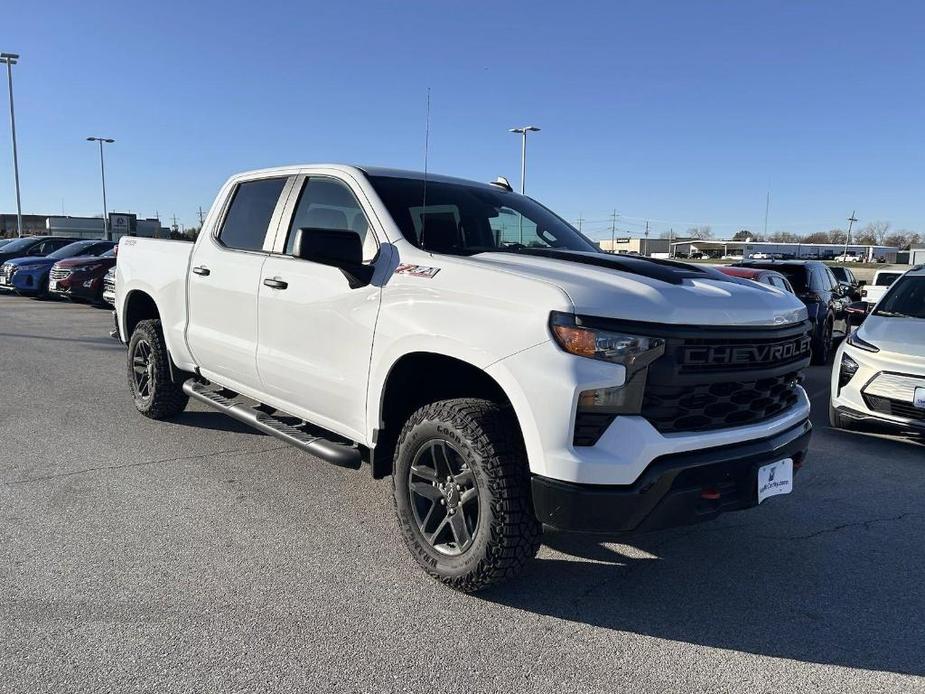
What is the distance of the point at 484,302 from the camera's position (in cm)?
308

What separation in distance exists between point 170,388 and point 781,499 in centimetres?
461

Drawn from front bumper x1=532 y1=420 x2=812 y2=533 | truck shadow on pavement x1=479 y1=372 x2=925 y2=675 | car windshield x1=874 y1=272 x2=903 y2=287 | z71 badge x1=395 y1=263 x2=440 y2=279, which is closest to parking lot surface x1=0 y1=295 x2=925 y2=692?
truck shadow on pavement x1=479 y1=372 x2=925 y2=675

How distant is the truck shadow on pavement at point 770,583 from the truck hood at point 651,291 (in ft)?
4.16

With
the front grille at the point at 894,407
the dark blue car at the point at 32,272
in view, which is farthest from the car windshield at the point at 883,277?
the dark blue car at the point at 32,272

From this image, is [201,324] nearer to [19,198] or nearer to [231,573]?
[231,573]

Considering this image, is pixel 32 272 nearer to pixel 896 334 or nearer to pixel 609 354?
pixel 896 334

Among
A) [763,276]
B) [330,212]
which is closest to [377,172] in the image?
[330,212]

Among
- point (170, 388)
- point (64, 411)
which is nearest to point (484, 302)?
point (170, 388)

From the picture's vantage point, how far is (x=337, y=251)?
346 centimetres

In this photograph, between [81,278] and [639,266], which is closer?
[639,266]

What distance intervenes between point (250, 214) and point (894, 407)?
5102mm

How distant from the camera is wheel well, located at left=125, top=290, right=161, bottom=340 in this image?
6211 millimetres

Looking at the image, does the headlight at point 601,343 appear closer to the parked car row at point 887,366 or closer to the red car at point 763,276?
the parked car row at point 887,366

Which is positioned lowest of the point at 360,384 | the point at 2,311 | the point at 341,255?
the point at 2,311
